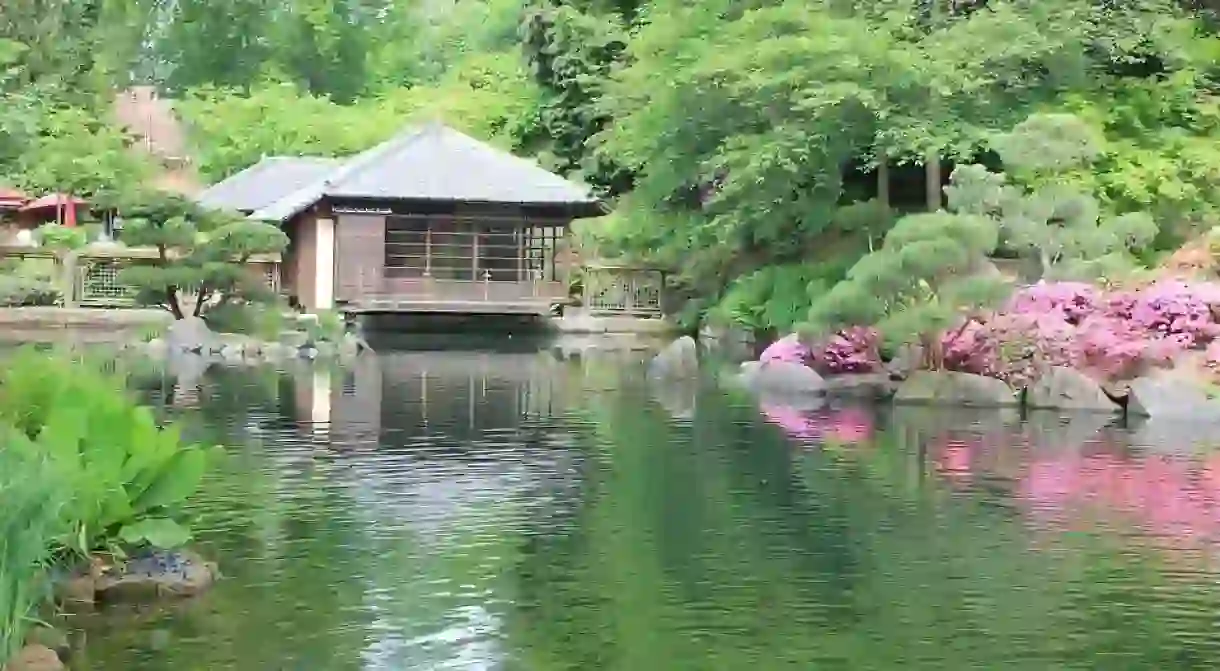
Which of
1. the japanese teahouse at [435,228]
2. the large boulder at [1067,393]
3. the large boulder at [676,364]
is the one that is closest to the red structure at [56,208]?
the japanese teahouse at [435,228]

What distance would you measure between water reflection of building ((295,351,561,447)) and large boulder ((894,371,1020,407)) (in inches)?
160

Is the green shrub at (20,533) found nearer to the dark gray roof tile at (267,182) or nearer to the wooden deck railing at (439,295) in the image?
the wooden deck railing at (439,295)

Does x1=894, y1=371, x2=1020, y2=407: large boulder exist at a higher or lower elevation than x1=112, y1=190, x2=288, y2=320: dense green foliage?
lower

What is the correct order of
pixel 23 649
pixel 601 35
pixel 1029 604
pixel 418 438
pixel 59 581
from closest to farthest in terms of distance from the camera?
pixel 23 649 < pixel 59 581 < pixel 1029 604 < pixel 418 438 < pixel 601 35

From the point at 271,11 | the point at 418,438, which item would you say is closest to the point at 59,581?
the point at 271,11

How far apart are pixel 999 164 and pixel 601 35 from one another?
11699 mm

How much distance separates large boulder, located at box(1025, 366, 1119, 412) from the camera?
1736 centimetres

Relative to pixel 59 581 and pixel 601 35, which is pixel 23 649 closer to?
pixel 59 581

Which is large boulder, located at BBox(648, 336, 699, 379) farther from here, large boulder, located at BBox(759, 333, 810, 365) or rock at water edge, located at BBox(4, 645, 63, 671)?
rock at water edge, located at BBox(4, 645, 63, 671)

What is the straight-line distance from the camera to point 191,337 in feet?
76.8

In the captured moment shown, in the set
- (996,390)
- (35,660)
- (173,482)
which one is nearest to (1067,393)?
(996,390)

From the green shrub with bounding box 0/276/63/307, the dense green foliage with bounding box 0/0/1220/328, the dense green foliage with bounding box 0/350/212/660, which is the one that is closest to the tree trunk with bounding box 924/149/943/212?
the dense green foliage with bounding box 0/0/1220/328

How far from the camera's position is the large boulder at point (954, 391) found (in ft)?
58.2

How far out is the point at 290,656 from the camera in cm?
637
